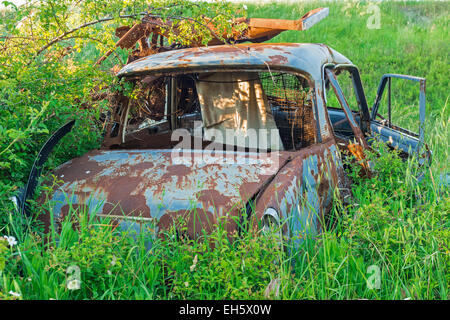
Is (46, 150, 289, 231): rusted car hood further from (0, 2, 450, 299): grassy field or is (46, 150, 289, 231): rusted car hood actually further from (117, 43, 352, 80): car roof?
(117, 43, 352, 80): car roof

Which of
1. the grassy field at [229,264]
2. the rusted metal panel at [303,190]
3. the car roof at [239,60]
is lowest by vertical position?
the grassy field at [229,264]

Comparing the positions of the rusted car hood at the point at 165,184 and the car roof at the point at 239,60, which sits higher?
the car roof at the point at 239,60

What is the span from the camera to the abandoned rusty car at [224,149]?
2615 millimetres

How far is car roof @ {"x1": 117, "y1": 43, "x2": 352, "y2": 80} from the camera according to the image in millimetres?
3301

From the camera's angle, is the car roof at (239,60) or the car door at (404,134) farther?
the car door at (404,134)

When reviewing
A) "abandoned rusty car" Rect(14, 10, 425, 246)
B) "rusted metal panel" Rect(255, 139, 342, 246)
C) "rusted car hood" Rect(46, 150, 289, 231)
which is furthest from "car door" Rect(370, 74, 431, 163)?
"rusted car hood" Rect(46, 150, 289, 231)

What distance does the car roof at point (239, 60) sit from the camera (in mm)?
3301

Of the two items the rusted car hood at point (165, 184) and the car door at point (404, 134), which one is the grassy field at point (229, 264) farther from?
the car door at point (404, 134)

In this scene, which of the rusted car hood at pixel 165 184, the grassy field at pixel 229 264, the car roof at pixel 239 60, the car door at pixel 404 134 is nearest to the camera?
the grassy field at pixel 229 264

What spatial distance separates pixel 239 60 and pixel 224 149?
28.0 inches

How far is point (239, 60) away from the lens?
130 inches

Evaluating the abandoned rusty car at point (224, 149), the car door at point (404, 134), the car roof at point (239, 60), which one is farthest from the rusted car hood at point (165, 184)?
the car door at point (404, 134)

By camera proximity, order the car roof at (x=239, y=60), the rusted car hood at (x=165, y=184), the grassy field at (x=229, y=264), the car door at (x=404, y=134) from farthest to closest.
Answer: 1. the car door at (x=404, y=134)
2. the car roof at (x=239, y=60)
3. the rusted car hood at (x=165, y=184)
4. the grassy field at (x=229, y=264)
